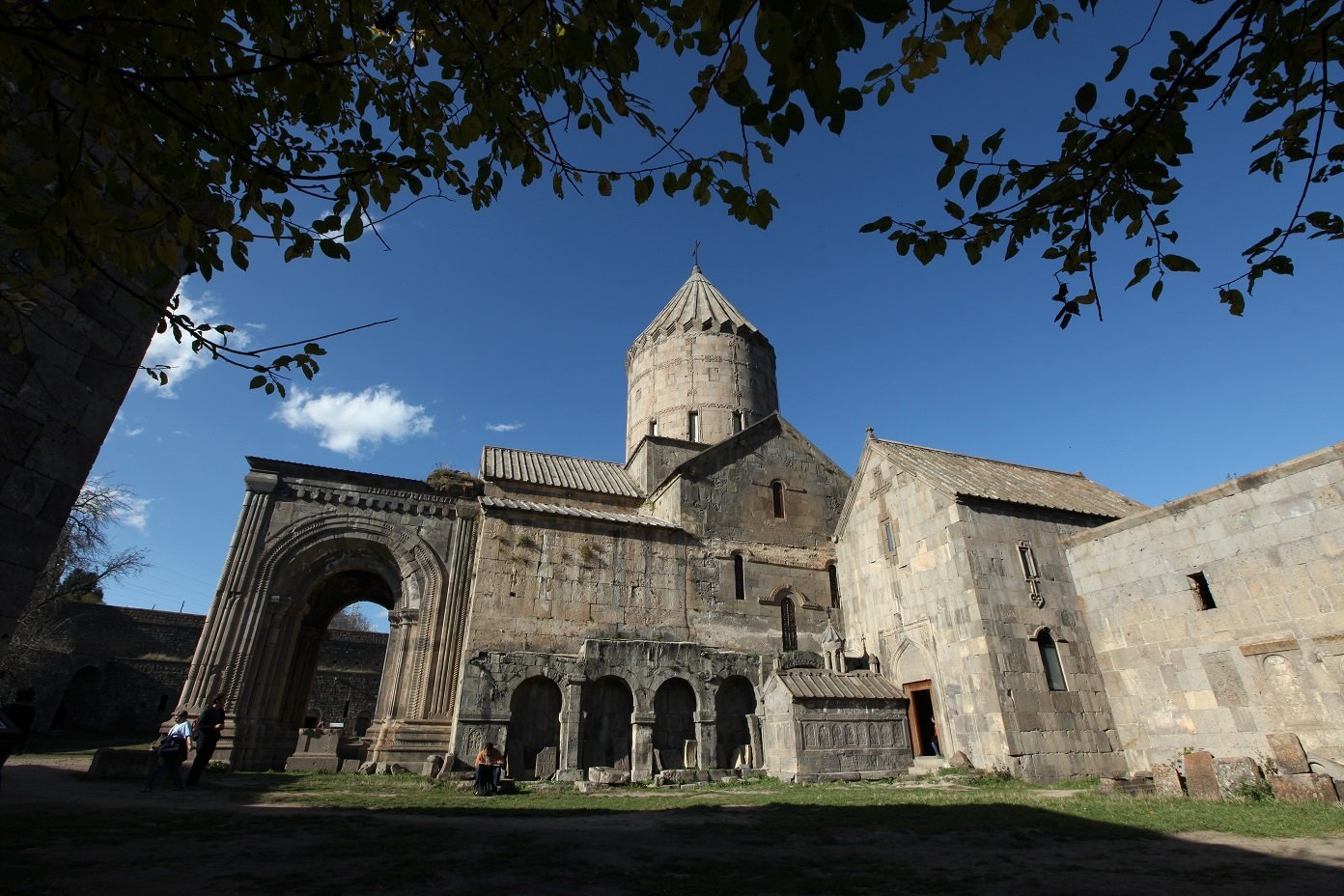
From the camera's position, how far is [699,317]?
2139 cm

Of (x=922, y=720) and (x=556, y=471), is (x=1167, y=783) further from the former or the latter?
(x=556, y=471)

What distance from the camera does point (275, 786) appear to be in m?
10.1

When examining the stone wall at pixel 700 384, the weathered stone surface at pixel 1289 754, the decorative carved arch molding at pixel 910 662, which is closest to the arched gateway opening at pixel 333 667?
the stone wall at pixel 700 384

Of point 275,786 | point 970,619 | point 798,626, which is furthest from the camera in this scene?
point 798,626

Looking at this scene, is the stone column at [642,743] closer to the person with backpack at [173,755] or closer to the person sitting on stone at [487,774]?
the person sitting on stone at [487,774]

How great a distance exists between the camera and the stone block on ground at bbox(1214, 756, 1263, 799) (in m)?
7.98

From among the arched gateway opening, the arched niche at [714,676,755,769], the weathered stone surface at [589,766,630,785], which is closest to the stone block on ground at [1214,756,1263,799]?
A: the arched niche at [714,676,755,769]

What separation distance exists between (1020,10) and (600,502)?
1585 centimetres

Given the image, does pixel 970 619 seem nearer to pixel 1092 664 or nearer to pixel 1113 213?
pixel 1092 664

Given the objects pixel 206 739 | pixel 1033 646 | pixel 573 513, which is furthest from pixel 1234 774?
Result: pixel 206 739

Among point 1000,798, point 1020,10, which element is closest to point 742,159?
point 1020,10

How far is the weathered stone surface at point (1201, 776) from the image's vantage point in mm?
8188

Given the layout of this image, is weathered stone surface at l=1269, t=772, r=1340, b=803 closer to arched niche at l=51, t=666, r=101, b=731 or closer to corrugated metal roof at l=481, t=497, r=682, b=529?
corrugated metal roof at l=481, t=497, r=682, b=529

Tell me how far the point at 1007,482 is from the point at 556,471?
1125cm
